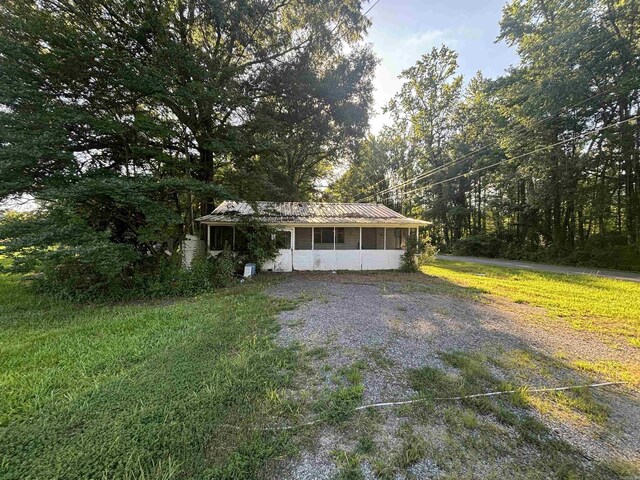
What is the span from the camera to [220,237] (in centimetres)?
1184

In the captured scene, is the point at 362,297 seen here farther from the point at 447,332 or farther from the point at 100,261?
the point at 100,261

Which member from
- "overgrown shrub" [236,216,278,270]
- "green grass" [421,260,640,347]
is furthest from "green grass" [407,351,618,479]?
"overgrown shrub" [236,216,278,270]

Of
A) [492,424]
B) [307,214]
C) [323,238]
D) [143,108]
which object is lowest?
[492,424]

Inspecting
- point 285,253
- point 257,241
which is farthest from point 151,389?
point 285,253

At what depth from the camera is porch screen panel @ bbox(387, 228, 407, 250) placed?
12.6m

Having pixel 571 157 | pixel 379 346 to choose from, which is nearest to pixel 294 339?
pixel 379 346

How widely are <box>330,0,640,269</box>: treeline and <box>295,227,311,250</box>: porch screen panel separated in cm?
612

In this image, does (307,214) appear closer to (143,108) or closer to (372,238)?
(372,238)

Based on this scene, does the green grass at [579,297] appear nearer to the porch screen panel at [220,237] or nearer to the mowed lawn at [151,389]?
the mowed lawn at [151,389]

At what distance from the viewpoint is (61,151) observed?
6340 mm

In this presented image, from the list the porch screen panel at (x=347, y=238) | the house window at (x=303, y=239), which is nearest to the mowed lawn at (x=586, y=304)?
the porch screen panel at (x=347, y=238)

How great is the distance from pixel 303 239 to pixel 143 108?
296 inches

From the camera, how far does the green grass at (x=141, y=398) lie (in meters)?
1.88

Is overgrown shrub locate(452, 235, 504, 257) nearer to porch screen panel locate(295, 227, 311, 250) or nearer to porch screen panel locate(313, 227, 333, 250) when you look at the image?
porch screen panel locate(313, 227, 333, 250)
